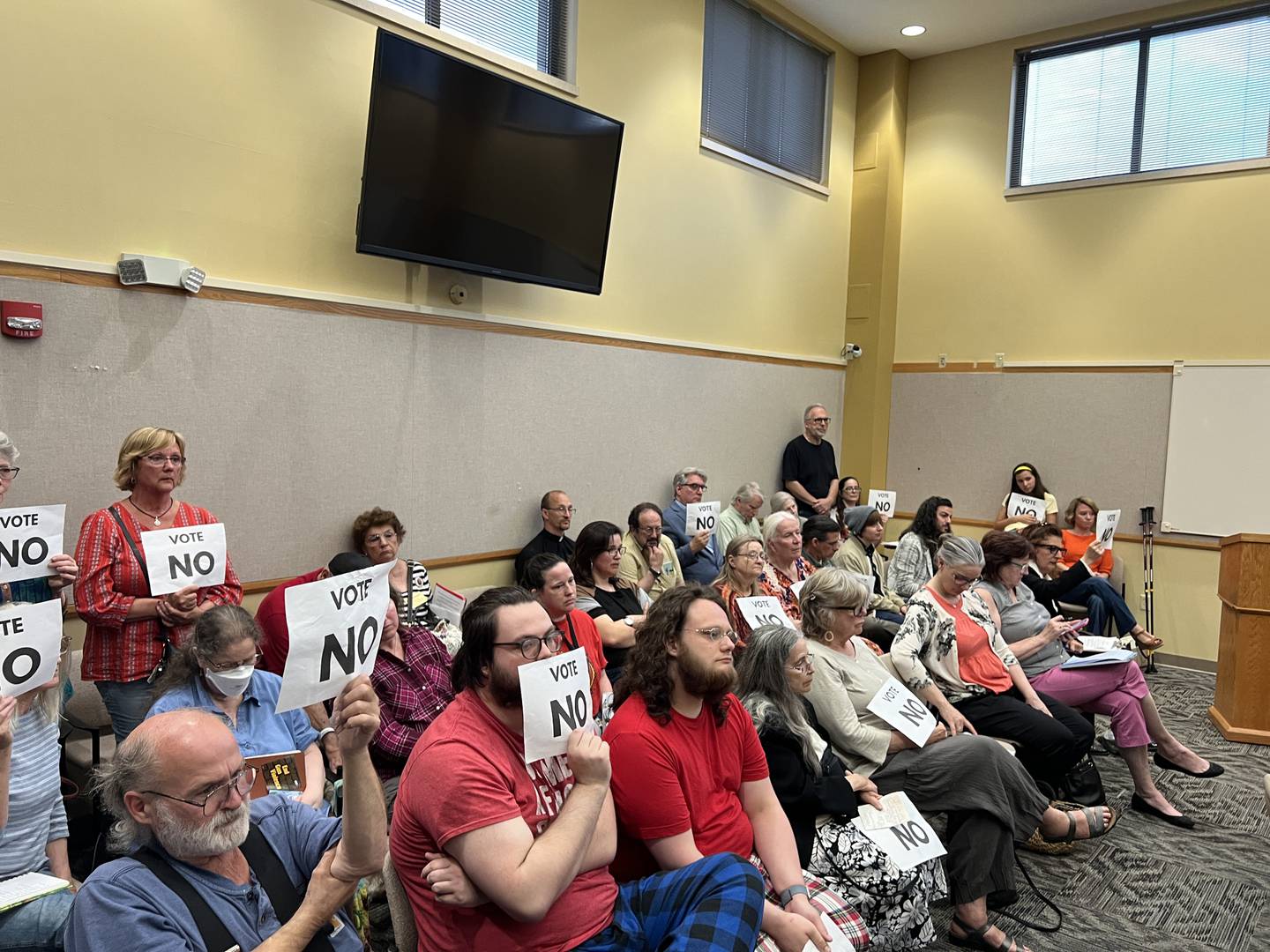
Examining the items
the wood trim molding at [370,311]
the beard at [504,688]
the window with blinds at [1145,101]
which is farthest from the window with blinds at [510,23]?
the window with blinds at [1145,101]

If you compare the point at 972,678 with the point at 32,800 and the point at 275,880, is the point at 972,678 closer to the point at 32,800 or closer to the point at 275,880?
the point at 275,880

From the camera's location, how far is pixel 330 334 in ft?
14.9

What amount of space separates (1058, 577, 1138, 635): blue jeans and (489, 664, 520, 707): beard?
18.7ft

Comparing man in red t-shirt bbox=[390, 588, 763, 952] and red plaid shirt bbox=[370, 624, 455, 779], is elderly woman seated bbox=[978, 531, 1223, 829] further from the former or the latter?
man in red t-shirt bbox=[390, 588, 763, 952]

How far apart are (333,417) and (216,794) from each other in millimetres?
3127

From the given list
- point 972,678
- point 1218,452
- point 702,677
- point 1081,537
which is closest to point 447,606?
point 702,677

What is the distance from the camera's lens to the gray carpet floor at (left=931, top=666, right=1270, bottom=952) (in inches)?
125

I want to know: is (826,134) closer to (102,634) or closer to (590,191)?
(590,191)

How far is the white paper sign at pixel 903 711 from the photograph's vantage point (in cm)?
331

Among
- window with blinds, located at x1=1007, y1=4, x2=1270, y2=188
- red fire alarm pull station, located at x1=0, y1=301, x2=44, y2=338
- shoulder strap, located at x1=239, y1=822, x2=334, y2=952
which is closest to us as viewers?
shoulder strap, located at x1=239, y1=822, x2=334, y2=952

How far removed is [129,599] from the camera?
3193mm

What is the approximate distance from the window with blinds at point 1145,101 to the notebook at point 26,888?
827 centimetres

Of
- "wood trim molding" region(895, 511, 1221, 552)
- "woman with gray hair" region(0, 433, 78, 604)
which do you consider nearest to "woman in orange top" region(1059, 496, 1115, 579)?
"wood trim molding" region(895, 511, 1221, 552)

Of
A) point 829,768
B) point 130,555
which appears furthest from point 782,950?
point 130,555
